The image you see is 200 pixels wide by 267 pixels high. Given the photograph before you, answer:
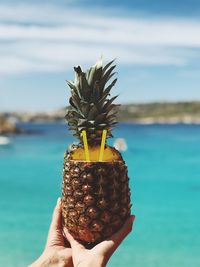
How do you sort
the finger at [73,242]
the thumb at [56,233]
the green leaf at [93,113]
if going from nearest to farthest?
1. the finger at [73,242]
2. the thumb at [56,233]
3. the green leaf at [93,113]

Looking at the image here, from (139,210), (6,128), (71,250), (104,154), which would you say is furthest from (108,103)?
(6,128)

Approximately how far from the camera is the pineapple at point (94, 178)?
2.62 m

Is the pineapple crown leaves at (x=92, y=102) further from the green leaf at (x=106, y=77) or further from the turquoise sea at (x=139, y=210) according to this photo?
the turquoise sea at (x=139, y=210)

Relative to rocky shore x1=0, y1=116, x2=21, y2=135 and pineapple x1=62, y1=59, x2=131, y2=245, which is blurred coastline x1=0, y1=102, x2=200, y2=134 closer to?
rocky shore x1=0, y1=116, x2=21, y2=135

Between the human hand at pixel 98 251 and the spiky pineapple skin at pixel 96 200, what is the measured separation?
4 cm

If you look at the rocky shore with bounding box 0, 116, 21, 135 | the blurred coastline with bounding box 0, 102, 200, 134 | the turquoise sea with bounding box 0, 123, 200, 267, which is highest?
the blurred coastline with bounding box 0, 102, 200, 134

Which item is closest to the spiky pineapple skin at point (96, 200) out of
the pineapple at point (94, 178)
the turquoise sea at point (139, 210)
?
the pineapple at point (94, 178)

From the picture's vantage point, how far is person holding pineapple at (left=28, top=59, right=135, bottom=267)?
2.61m

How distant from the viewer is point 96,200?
2.62 metres

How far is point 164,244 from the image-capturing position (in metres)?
13.8

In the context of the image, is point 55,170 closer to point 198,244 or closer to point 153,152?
point 153,152

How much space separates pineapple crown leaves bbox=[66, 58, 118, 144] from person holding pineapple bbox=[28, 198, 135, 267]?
0.39 meters

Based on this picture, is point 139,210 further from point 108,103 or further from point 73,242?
point 73,242

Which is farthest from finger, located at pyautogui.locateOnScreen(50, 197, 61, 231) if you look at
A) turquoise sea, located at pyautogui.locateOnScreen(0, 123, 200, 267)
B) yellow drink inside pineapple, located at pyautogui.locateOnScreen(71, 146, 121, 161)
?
turquoise sea, located at pyautogui.locateOnScreen(0, 123, 200, 267)
